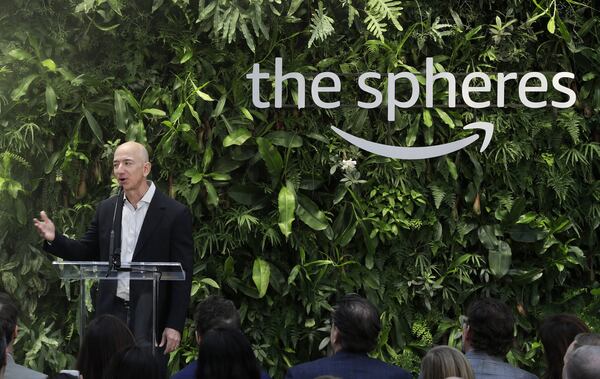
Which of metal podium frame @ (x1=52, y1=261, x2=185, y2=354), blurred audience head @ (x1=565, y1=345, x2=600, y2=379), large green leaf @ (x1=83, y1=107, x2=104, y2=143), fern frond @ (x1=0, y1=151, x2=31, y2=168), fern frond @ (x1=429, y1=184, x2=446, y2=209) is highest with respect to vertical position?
large green leaf @ (x1=83, y1=107, x2=104, y2=143)

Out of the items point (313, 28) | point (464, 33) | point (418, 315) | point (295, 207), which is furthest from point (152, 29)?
point (418, 315)

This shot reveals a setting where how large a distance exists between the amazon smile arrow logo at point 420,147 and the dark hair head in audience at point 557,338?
7.63 ft

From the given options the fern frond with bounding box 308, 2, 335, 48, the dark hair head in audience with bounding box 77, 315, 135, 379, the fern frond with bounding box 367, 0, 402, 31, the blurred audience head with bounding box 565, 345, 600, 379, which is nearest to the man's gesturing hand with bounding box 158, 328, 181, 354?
the dark hair head in audience with bounding box 77, 315, 135, 379

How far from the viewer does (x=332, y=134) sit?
6535 millimetres

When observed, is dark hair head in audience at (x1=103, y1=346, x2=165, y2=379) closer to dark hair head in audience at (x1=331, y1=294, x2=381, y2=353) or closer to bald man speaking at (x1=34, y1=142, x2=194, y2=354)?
dark hair head in audience at (x1=331, y1=294, x2=381, y2=353)

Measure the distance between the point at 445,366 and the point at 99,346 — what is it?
3.80 feet

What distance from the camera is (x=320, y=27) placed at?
637 cm

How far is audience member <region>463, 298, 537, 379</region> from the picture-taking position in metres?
4.11

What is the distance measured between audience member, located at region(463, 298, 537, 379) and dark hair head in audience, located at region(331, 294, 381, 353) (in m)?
0.38

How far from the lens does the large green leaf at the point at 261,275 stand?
633 cm

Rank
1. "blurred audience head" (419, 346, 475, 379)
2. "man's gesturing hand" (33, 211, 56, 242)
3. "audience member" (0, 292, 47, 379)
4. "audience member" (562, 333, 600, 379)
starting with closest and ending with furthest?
"blurred audience head" (419, 346, 475, 379), "audience member" (0, 292, 47, 379), "audience member" (562, 333, 600, 379), "man's gesturing hand" (33, 211, 56, 242)

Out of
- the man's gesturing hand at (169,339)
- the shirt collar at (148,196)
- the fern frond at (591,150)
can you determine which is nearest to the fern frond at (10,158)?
the shirt collar at (148,196)

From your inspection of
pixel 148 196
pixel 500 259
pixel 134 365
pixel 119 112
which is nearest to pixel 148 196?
pixel 148 196

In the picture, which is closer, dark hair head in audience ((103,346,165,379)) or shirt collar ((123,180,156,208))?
dark hair head in audience ((103,346,165,379))
